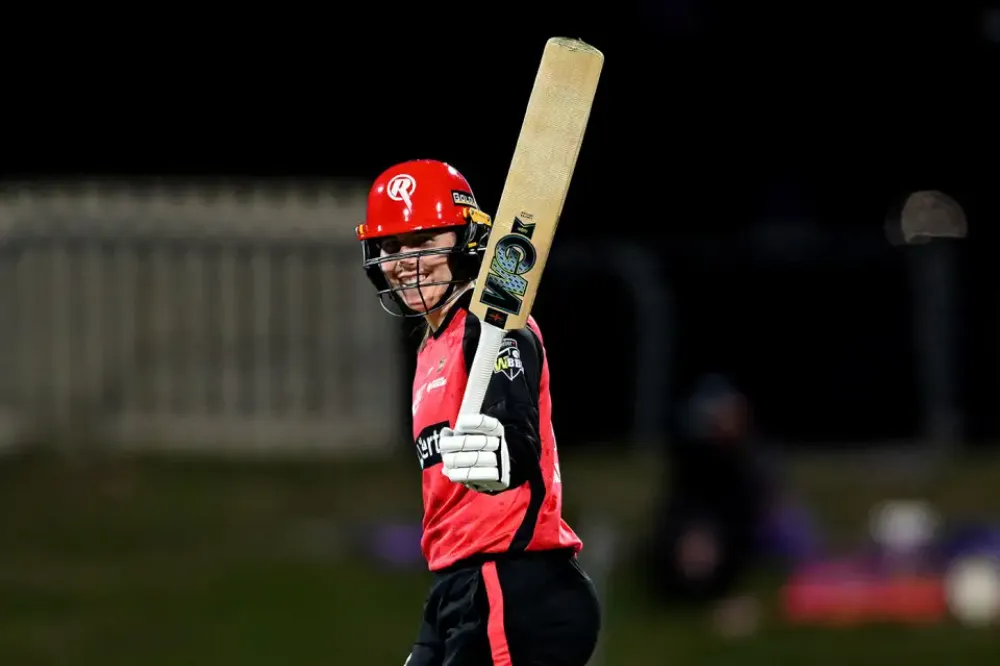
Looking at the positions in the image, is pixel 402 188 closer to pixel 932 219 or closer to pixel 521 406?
pixel 521 406

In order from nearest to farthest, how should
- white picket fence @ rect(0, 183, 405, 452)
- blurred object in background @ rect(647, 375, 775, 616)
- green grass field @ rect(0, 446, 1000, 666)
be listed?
green grass field @ rect(0, 446, 1000, 666)
blurred object in background @ rect(647, 375, 775, 616)
white picket fence @ rect(0, 183, 405, 452)

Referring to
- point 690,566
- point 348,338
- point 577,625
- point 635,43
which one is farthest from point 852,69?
point 577,625

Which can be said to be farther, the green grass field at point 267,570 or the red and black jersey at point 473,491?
the green grass field at point 267,570

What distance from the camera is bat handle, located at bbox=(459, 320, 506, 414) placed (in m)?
4.37

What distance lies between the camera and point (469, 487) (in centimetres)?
439

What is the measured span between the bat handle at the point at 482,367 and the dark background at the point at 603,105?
358 inches

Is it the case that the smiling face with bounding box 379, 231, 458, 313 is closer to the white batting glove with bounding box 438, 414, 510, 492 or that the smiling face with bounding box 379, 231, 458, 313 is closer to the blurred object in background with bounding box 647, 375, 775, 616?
the white batting glove with bounding box 438, 414, 510, 492

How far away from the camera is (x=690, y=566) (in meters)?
10.8

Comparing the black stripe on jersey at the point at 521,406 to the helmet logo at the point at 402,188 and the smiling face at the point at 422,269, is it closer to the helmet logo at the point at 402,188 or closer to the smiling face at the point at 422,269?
the smiling face at the point at 422,269

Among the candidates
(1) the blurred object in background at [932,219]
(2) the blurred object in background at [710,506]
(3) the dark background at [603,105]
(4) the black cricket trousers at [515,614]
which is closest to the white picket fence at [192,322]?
(3) the dark background at [603,105]

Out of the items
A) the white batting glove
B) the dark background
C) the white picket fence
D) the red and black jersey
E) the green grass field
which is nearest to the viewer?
the white batting glove

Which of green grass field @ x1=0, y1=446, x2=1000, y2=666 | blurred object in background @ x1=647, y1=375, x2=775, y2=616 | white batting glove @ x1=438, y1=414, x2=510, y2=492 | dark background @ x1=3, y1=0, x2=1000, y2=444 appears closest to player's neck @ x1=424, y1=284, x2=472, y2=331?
white batting glove @ x1=438, y1=414, x2=510, y2=492

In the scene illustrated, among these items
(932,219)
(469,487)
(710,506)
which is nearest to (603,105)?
(932,219)

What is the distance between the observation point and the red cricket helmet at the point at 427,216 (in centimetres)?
479
